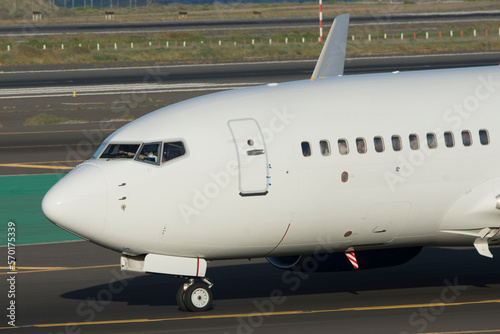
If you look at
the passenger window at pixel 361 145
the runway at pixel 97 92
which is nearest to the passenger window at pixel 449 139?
the passenger window at pixel 361 145

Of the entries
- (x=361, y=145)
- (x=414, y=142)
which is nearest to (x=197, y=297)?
(x=361, y=145)

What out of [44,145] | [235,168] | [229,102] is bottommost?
[44,145]

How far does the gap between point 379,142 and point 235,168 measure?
343 centimetres

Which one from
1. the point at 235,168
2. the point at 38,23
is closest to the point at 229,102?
the point at 235,168

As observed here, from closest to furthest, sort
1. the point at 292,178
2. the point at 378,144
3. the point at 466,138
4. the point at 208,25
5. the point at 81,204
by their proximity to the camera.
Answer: the point at 81,204 < the point at 292,178 < the point at 378,144 < the point at 466,138 < the point at 208,25

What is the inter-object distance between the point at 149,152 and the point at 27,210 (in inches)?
585

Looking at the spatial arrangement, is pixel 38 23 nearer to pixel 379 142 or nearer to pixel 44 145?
pixel 44 145

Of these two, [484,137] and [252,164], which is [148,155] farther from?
[484,137]

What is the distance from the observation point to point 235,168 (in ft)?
66.3

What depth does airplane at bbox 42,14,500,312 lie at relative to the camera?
20062 mm

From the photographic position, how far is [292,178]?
2048 centimetres

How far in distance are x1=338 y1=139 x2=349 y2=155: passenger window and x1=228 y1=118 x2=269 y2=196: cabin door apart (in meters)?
1.78

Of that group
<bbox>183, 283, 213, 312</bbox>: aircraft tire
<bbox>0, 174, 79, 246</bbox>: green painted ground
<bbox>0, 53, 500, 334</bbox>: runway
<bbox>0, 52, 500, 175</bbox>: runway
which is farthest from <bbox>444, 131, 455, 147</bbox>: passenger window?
<bbox>0, 52, 500, 175</bbox>: runway

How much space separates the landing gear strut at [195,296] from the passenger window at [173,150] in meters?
2.95
